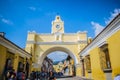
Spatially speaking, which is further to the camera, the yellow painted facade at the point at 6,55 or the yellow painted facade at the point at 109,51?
the yellow painted facade at the point at 6,55

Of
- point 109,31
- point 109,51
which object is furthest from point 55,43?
point 109,31

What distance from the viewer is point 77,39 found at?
59.0 ft

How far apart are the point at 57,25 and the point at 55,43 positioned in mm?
3378

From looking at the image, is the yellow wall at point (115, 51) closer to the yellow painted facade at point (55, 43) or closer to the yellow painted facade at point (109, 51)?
the yellow painted facade at point (109, 51)

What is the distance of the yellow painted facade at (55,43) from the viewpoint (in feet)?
56.2

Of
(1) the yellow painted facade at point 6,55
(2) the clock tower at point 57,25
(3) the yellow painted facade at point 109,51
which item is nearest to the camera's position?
(3) the yellow painted facade at point 109,51

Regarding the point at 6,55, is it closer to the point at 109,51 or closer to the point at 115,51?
the point at 109,51

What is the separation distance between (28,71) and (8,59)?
616cm

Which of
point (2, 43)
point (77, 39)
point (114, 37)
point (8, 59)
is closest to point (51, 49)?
point (77, 39)

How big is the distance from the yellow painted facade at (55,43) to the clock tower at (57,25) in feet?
1.03

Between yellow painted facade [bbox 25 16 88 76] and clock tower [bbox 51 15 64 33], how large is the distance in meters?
0.31

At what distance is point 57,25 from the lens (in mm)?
19453

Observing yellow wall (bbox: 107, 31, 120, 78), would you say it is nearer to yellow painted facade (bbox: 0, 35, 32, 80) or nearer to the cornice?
the cornice

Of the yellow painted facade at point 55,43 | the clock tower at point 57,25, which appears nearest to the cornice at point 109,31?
the yellow painted facade at point 55,43
